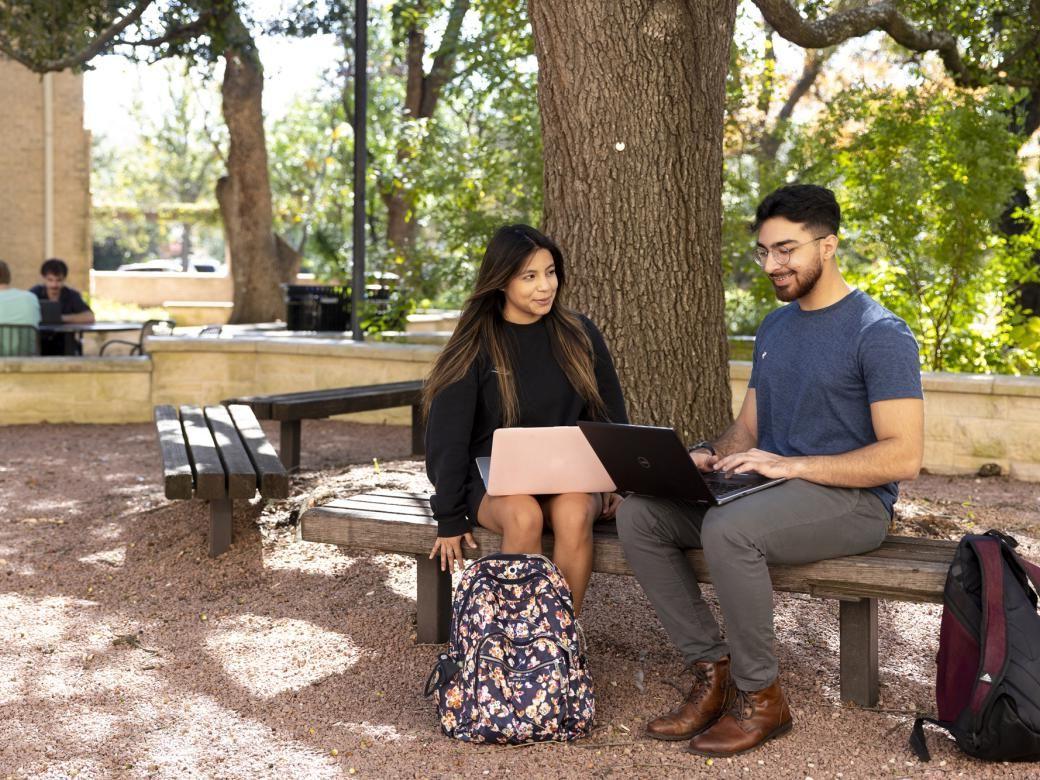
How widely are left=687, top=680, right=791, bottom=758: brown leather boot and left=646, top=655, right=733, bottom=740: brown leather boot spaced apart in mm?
65

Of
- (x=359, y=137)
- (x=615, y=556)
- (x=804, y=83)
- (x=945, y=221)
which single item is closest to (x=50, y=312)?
(x=359, y=137)

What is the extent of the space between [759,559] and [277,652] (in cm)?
193

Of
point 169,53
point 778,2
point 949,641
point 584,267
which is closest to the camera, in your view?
point 949,641

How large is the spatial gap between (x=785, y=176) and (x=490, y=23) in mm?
3464

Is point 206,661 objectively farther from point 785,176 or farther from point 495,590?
point 785,176

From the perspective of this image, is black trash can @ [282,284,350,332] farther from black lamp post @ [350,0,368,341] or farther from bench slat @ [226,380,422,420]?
bench slat @ [226,380,422,420]

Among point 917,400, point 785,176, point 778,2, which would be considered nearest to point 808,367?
point 917,400

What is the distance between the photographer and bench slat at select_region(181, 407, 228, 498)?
542 centimetres

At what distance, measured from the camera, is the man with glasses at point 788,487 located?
3564mm

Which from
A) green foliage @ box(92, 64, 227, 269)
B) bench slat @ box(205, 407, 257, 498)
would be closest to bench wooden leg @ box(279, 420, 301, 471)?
bench slat @ box(205, 407, 257, 498)

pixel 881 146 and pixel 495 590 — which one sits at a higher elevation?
pixel 881 146

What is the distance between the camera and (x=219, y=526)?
5832mm

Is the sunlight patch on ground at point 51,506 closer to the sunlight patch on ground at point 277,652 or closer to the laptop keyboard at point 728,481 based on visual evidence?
the sunlight patch on ground at point 277,652

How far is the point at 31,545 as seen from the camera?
622 cm
